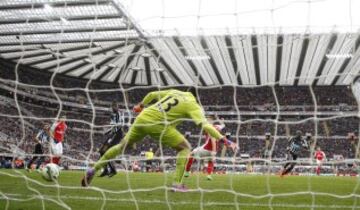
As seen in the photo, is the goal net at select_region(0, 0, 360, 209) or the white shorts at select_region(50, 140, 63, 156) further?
the white shorts at select_region(50, 140, 63, 156)

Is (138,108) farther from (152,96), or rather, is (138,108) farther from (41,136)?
(41,136)

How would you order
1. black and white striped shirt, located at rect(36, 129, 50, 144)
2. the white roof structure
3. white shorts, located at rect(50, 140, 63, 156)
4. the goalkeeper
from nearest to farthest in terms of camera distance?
the goalkeeper, white shorts, located at rect(50, 140, 63, 156), black and white striped shirt, located at rect(36, 129, 50, 144), the white roof structure

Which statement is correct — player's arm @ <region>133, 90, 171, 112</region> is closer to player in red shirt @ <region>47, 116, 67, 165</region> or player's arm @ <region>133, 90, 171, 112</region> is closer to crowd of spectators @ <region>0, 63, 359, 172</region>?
player in red shirt @ <region>47, 116, 67, 165</region>

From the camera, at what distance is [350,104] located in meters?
29.4

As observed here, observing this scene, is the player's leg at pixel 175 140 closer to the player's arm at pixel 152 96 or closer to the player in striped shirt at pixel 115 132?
the player's arm at pixel 152 96

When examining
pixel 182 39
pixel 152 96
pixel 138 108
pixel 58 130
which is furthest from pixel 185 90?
pixel 138 108

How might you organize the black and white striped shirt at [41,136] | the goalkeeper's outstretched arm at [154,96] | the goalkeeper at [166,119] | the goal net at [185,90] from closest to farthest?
the goalkeeper at [166,119]
the goalkeeper's outstretched arm at [154,96]
the goal net at [185,90]
the black and white striped shirt at [41,136]

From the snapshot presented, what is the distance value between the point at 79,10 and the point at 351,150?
1626 cm

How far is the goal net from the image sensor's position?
23.8ft

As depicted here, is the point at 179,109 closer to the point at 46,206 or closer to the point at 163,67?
the point at 46,206

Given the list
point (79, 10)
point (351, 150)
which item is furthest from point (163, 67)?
point (351, 150)

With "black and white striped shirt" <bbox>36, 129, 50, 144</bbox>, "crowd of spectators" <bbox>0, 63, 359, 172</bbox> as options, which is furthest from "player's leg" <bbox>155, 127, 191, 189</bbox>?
"crowd of spectators" <bbox>0, 63, 359, 172</bbox>

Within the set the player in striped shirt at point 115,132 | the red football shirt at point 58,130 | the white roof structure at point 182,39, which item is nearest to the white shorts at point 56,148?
the red football shirt at point 58,130

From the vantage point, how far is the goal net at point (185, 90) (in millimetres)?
7254
